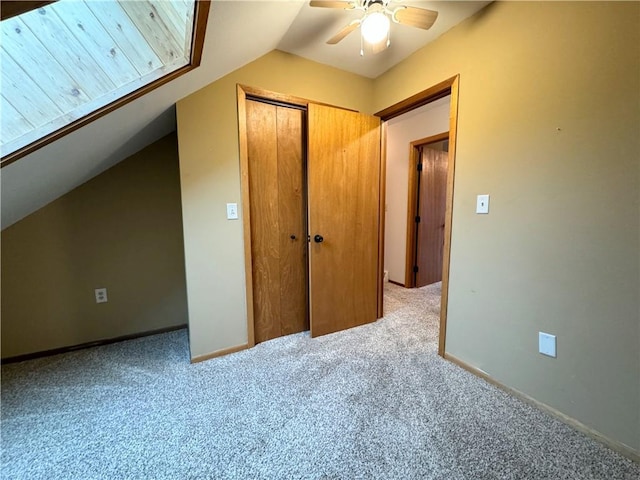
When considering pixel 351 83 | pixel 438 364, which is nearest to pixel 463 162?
pixel 351 83

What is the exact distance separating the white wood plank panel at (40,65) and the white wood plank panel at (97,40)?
0.39 ft

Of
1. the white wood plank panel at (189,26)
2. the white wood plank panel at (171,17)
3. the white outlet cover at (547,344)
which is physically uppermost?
the white wood plank panel at (171,17)

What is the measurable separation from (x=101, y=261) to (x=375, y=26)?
8.28 feet

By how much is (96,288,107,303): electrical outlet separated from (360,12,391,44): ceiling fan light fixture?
2620 millimetres

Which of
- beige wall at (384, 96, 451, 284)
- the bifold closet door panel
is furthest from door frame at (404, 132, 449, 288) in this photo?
the bifold closet door panel

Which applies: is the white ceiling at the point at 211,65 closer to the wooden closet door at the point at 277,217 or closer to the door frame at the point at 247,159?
the door frame at the point at 247,159

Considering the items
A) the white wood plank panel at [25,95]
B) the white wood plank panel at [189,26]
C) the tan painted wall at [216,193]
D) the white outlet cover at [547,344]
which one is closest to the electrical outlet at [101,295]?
the tan painted wall at [216,193]

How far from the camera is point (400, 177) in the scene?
3.54 meters

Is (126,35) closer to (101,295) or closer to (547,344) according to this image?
(101,295)

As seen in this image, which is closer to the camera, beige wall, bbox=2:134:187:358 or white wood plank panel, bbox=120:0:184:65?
white wood plank panel, bbox=120:0:184:65

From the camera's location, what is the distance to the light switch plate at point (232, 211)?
182 centimetres

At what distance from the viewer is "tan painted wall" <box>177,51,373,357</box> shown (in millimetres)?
1683

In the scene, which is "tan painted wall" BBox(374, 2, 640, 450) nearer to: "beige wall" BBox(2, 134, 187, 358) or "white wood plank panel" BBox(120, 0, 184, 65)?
"white wood plank panel" BBox(120, 0, 184, 65)

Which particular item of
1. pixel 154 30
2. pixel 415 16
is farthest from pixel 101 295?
pixel 415 16
